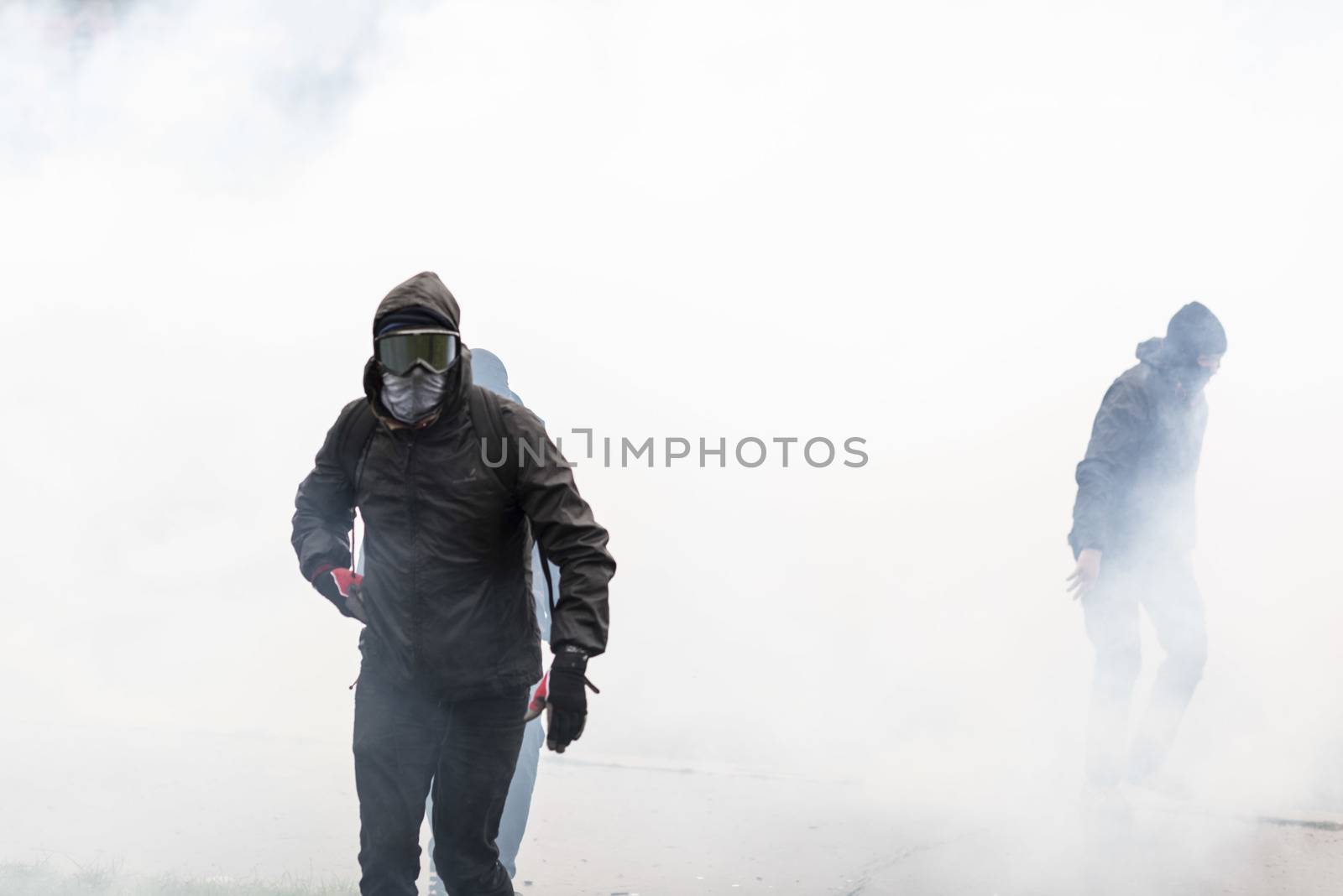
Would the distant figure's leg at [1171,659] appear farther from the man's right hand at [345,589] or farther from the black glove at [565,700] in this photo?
the man's right hand at [345,589]

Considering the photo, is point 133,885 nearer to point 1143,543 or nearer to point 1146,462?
point 1143,543

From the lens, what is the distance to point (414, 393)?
115 inches

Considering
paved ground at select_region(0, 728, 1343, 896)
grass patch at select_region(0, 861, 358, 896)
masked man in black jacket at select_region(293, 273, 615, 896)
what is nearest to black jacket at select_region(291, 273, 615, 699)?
masked man in black jacket at select_region(293, 273, 615, 896)

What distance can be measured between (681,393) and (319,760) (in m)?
5.05

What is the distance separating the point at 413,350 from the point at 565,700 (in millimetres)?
807

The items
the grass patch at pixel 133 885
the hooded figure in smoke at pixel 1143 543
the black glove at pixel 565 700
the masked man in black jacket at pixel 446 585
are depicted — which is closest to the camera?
the black glove at pixel 565 700

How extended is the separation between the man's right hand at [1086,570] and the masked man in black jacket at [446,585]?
255 centimetres

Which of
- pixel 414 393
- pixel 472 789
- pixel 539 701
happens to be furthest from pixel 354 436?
pixel 472 789

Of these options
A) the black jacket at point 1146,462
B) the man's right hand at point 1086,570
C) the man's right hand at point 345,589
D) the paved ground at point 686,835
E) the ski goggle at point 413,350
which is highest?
the ski goggle at point 413,350

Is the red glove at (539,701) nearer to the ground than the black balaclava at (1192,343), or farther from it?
nearer to the ground

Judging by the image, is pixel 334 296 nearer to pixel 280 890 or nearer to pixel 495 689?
pixel 280 890

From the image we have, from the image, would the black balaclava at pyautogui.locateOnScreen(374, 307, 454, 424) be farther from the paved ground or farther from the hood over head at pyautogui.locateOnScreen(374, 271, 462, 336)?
the paved ground

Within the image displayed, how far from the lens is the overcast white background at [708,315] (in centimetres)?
724

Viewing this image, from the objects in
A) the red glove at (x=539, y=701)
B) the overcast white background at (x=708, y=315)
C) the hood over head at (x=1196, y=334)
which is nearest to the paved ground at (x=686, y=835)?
the overcast white background at (x=708, y=315)
